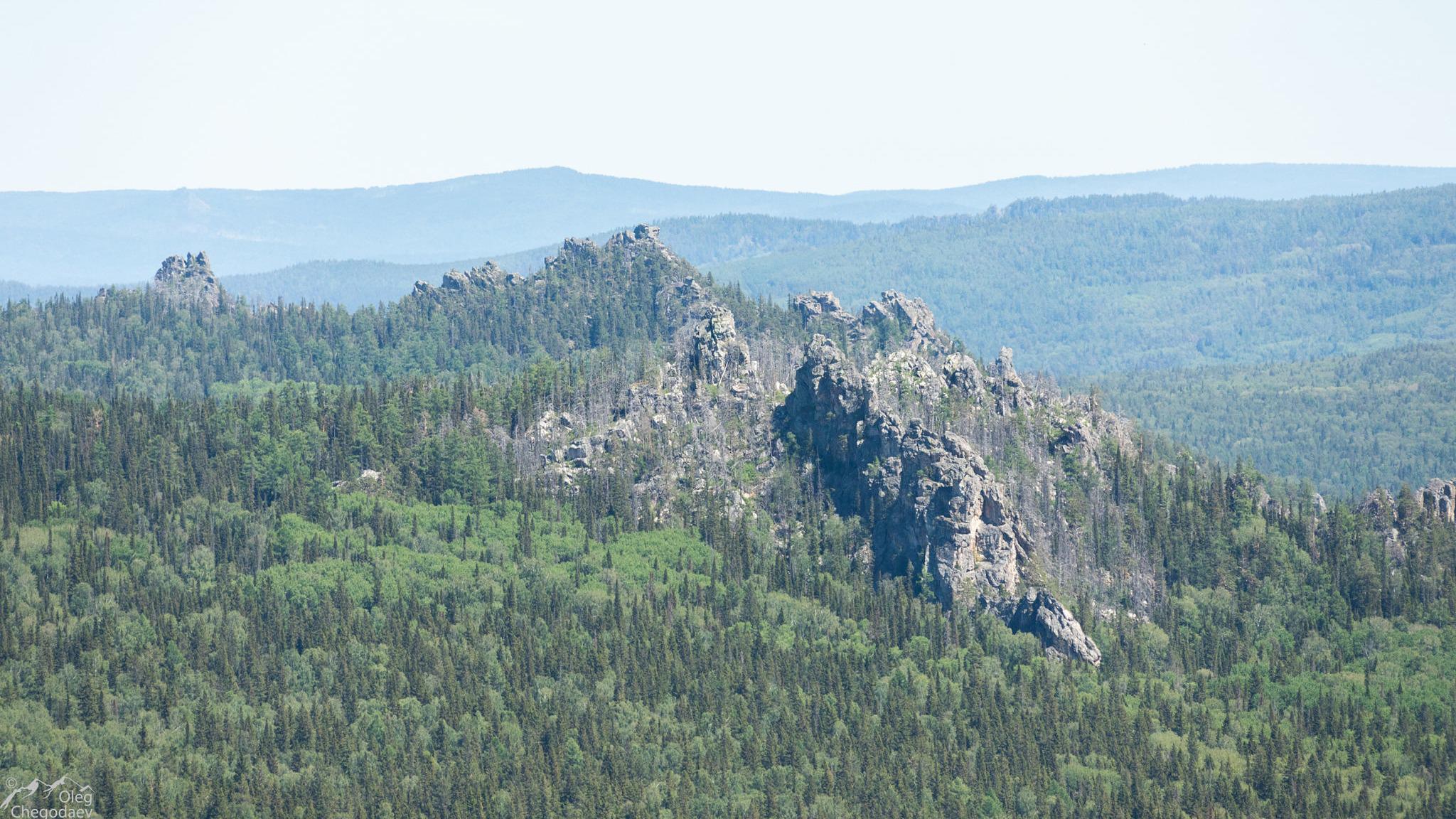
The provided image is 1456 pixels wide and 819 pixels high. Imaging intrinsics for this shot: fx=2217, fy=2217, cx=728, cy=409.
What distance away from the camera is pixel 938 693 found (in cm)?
18775

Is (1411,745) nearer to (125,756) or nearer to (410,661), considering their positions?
(410,661)

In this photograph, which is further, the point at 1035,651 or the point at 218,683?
the point at 1035,651

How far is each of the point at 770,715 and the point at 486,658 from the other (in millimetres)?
25206

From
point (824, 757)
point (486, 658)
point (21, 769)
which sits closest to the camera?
point (21, 769)

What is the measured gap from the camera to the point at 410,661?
187125mm

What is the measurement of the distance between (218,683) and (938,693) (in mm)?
59994

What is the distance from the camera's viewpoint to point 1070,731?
18212cm

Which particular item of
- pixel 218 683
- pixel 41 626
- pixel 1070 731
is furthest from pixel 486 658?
pixel 1070 731

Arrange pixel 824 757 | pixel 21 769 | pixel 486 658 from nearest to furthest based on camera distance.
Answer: pixel 21 769 → pixel 824 757 → pixel 486 658

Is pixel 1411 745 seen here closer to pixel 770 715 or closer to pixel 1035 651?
pixel 1035 651

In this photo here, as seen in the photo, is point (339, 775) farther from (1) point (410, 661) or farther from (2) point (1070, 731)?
(2) point (1070, 731)

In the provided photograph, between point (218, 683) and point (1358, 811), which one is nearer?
point (1358, 811)

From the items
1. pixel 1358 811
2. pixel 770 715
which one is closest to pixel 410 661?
pixel 770 715

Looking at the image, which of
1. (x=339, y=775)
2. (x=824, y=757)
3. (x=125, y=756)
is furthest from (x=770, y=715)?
(x=125, y=756)
